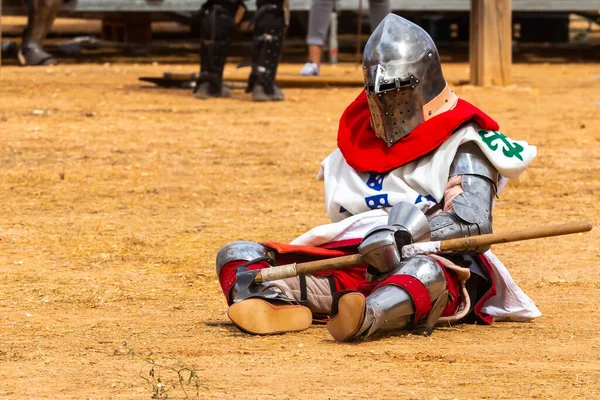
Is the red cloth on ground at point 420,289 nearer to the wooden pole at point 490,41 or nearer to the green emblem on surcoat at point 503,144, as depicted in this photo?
the green emblem on surcoat at point 503,144

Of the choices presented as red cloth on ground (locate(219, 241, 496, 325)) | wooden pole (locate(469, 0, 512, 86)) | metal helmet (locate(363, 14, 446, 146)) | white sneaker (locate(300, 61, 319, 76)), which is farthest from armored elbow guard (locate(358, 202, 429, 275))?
white sneaker (locate(300, 61, 319, 76))

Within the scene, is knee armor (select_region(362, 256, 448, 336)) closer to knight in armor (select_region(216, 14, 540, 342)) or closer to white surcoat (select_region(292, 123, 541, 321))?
knight in armor (select_region(216, 14, 540, 342))

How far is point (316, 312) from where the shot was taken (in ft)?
12.6

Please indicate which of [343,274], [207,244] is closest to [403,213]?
[343,274]

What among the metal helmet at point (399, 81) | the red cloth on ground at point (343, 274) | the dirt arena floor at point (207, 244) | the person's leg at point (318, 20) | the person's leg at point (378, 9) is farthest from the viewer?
the person's leg at point (318, 20)

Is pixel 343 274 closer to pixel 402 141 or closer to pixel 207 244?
pixel 402 141

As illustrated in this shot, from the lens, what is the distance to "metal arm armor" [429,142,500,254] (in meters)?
3.61

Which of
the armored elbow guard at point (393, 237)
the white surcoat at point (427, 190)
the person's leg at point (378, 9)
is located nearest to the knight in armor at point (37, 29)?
the person's leg at point (378, 9)

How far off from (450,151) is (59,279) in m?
1.60

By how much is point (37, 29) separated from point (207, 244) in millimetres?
7111

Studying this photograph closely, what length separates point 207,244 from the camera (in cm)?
528

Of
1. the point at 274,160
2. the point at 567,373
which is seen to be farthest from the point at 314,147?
the point at 567,373

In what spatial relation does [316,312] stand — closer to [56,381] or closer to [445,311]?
[445,311]

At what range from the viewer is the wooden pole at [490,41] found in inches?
396
